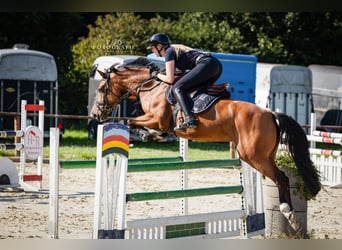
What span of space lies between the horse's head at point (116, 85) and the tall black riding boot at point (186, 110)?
2.29 feet

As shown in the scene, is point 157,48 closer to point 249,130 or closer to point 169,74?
point 169,74

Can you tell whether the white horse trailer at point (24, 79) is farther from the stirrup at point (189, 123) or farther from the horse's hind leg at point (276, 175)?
the horse's hind leg at point (276, 175)

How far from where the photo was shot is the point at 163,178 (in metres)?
10.5

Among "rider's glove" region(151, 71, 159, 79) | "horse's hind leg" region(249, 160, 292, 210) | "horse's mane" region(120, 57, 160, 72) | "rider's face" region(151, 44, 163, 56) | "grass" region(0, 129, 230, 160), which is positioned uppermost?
"rider's face" region(151, 44, 163, 56)

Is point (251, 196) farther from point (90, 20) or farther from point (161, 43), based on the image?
point (90, 20)

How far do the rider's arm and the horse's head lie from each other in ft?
1.29

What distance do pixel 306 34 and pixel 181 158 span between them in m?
17.3

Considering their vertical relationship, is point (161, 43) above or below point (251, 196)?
above

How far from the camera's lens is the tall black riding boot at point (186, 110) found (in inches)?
253

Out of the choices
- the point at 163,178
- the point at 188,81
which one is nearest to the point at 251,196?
the point at 188,81

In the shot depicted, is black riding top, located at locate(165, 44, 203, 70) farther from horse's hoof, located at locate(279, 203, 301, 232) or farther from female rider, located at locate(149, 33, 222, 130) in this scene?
horse's hoof, located at locate(279, 203, 301, 232)

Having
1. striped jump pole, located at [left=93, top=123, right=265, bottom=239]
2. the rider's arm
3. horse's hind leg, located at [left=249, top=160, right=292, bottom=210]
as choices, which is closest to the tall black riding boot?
the rider's arm

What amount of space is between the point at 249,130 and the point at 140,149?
26.5 feet

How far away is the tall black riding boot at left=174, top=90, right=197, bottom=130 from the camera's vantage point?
642cm
